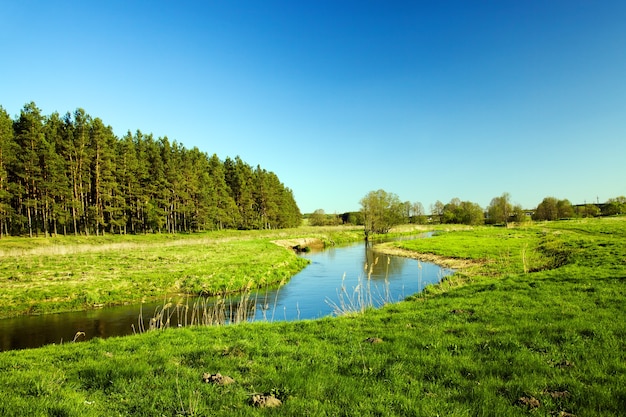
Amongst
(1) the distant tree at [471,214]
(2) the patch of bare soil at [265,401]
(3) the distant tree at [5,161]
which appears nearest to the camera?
(2) the patch of bare soil at [265,401]

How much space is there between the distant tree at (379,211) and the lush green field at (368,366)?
70867mm

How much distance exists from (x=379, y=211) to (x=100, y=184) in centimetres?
5972

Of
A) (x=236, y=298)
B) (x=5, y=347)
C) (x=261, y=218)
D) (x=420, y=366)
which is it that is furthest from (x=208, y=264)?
(x=261, y=218)

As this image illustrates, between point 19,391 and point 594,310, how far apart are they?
1486 cm

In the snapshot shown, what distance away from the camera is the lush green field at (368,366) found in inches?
221

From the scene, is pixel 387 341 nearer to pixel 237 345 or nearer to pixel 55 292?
pixel 237 345

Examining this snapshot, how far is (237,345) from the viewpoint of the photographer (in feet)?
31.5

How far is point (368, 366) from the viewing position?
296 inches

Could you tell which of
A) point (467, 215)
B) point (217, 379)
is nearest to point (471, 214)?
A: point (467, 215)

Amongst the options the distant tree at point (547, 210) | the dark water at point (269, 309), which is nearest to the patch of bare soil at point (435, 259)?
the dark water at point (269, 309)

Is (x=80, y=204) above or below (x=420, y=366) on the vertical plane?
above

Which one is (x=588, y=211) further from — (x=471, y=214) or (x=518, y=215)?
(x=471, y=214)

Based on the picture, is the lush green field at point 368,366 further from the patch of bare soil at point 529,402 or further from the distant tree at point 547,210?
the distant tree at point 547,210

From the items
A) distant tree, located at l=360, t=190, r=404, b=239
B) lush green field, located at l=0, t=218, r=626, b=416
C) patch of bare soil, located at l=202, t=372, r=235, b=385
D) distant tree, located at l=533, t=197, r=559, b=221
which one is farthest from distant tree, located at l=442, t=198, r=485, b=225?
patch of bare soil, located at l=202, t=372, r=235, b=385
